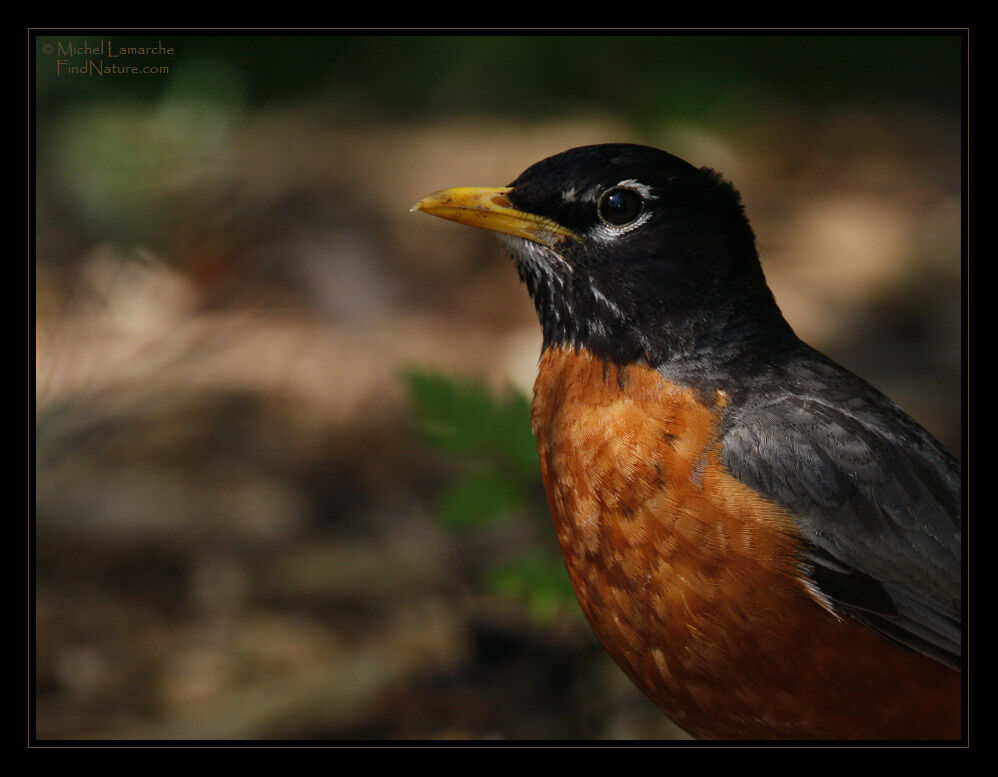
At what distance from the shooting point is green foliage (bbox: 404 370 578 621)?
4840 millimetres

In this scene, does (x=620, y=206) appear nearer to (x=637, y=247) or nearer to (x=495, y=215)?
(x=637, y=247)

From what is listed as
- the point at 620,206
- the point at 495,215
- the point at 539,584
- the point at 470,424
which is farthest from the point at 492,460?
the point at 620,206

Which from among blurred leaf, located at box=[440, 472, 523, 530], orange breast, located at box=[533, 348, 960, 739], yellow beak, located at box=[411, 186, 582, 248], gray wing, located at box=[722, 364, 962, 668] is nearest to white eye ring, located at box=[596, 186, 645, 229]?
yellow beak, located at box=[411, 186, 582, 248]

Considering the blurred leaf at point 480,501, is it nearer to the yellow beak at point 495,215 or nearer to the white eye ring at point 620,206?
the yellow beak at point 495,215

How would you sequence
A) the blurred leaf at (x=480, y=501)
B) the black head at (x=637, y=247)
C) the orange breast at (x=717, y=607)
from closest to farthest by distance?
the orange breast at (x=717, y=607) < the black head at (x=637, y=247) < the blurred leaf at (x=480, y=501)

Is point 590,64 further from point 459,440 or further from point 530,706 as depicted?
point 530,706

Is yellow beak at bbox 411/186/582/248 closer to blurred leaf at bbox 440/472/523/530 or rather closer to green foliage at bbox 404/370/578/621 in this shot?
green foliage at bbox 404/370/578/621

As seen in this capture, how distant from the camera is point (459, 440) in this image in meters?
4.96

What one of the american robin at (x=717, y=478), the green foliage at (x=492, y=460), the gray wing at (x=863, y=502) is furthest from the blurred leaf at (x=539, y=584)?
the gray wing at (x=863, y=502)

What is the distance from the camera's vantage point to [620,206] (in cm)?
408

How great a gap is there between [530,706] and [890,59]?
19.0 ft

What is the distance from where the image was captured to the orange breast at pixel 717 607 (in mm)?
3582

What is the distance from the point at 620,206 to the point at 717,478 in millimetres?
1121

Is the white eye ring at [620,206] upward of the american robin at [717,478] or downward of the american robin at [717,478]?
upward
